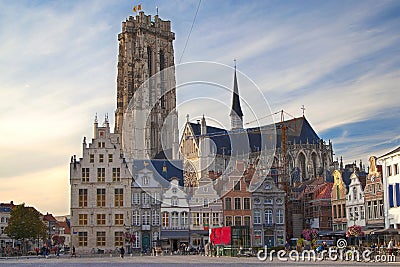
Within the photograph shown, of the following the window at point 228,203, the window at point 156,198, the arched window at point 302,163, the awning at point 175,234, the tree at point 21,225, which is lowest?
the awning at point 175,234

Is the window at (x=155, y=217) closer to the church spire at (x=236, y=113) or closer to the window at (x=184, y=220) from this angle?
the window at (x=184, y=220)

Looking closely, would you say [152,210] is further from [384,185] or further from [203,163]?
[203,163]

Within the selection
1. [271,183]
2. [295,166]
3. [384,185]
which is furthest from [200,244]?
[295,166]

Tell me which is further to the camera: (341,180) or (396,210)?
(341,180)

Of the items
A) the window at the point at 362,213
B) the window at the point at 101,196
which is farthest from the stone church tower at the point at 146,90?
the window at the point at 362,213

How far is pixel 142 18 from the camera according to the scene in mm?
104125

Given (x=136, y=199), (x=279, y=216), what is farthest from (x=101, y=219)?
(x=279, y=216)

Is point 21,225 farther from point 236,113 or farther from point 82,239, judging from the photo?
point 236,113

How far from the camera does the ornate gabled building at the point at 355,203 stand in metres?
56.0

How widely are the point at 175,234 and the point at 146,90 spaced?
1632 inches

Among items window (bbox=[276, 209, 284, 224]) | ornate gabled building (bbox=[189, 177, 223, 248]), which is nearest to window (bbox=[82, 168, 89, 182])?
ornate gabled building (bbox=[189, 177, 223, 248])

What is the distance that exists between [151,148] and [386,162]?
49.9 m

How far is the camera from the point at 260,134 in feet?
333

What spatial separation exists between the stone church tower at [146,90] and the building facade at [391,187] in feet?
143
